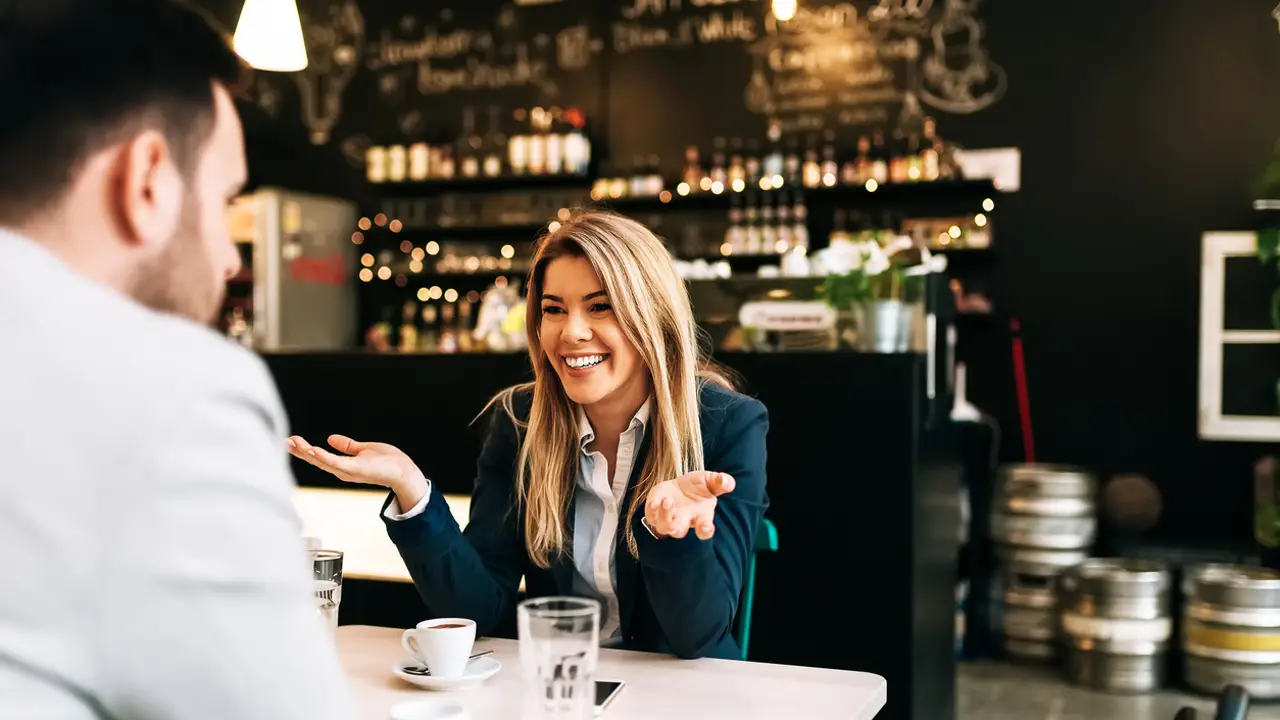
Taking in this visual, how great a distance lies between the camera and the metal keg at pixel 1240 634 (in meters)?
4.31

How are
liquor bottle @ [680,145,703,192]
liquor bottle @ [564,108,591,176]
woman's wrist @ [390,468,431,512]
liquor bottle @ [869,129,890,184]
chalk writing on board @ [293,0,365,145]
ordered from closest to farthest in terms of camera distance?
woman's wrist @ [390,468,431,512] < liquor bottle @ [869,129,890,184] < liquor bottle @ [680,145,703,192] < liquor bottle @ [564,108,591,176] < chalk writing on board @ [293,0,365,145]

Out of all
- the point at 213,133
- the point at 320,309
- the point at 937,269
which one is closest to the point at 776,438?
the point at 937,269

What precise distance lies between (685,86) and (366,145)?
7.12 ft

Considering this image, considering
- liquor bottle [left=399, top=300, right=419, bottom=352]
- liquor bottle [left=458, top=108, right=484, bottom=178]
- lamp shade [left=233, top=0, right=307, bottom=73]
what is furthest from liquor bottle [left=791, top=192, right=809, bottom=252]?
lamp shade [left=233, top=0, right=307, bottom=73]

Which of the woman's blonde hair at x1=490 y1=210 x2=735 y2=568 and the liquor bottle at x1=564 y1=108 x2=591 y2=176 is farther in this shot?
the liquor bottle at x1=564 y1=108 x2=591 y2=176

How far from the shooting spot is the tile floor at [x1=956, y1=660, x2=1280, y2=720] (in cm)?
419

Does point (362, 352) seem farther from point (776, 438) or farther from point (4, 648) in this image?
point (4, 648)

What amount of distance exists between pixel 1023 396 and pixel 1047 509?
0.77 m

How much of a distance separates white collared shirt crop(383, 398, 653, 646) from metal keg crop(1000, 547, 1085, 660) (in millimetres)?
3425

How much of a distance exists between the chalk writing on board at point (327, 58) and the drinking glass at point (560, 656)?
664 cm

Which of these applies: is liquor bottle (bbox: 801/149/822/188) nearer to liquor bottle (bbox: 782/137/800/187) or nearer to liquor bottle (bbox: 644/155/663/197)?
liquor bottle (bbox: 782/137/800/187)

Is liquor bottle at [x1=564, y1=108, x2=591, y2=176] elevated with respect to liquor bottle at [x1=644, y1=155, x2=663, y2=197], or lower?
elevated

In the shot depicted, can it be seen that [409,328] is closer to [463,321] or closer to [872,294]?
[463,321]

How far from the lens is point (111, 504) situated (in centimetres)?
62
